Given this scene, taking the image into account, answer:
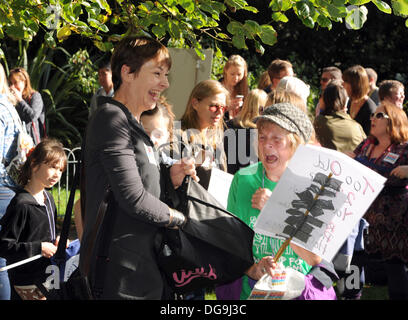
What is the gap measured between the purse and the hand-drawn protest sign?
16cm

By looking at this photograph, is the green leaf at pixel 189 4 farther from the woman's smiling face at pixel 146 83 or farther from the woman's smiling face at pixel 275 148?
the woman's smiling face at pixel 275 148

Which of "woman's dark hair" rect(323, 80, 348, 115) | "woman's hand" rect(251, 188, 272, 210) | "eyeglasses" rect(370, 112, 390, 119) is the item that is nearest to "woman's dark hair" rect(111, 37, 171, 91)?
"woman's hand" rect(251, 188, 272, 210)

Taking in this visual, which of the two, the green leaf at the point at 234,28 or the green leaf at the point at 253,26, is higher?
the green leaf at the point at 253,26

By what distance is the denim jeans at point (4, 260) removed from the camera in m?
4.34

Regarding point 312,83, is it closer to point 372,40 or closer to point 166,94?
point 372,40

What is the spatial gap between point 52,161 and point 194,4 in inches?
73.9

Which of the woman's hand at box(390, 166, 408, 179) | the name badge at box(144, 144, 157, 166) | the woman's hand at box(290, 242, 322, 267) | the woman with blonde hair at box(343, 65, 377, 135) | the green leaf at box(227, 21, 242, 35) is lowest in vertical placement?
the woman with blonde hair at box(343, 65, 377, 135)

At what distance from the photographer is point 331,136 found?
20.7 feet

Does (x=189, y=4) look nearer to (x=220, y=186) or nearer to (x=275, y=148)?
(x=275, y=148)

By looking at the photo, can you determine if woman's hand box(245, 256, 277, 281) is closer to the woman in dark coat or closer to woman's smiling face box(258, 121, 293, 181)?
the woman in dark coat

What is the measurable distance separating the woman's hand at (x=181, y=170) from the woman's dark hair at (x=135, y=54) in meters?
0.47

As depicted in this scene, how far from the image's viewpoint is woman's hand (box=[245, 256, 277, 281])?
269cm

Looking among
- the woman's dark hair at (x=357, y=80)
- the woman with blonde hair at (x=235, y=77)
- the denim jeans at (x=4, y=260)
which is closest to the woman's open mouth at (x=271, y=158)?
the denim jeans at (x=4, y=260)

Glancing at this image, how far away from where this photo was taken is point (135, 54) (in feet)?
9.32
